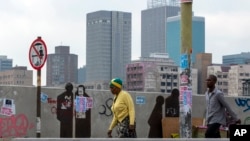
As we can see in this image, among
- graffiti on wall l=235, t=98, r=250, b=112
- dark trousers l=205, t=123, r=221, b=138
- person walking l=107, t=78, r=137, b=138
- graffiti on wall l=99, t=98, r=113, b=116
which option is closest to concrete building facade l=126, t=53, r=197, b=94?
graffiti on wall l=235, t=98, r=250, b=112

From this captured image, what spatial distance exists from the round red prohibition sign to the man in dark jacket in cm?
155

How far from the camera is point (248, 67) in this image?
191m

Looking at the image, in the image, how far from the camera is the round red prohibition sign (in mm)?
15500

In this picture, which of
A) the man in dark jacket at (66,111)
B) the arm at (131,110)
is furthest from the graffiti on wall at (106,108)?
the arm at (131,110)

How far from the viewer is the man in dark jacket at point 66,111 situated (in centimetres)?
1698

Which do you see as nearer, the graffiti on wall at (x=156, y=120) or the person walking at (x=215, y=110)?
the person walking at (x=215, y=110)

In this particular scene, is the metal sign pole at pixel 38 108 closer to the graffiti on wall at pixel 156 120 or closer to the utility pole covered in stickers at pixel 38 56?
the utility pole covered in stickers at pixel 38 56

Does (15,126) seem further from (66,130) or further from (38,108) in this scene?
(66,130)

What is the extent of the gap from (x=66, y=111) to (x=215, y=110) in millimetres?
6153

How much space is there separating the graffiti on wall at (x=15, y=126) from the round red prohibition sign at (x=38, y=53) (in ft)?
4.55

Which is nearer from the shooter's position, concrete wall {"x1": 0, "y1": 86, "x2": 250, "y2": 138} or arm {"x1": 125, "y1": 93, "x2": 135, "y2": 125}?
arm {"x1": 125, "y1": 93, "x2": 135, "y2": 125}

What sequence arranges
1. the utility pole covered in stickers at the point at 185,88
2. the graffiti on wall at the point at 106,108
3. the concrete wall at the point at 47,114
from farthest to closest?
the graffiti on wall at the point at 106,108 → the concrete wall at the point at 47,114 → the utility pole covered in stickers at the point at 185,88

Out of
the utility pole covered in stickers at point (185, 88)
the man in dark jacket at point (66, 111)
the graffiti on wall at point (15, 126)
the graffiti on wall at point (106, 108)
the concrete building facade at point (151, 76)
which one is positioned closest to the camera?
the utility pole covered in stickers at point (185, 88)

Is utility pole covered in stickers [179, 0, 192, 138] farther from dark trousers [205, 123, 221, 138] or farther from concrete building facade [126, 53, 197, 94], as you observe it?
concrete building facade [126, 53, 197, 94]
